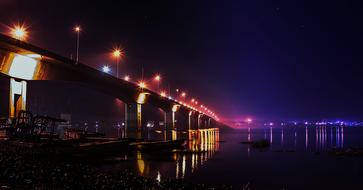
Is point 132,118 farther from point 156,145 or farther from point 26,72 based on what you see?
point 26,72

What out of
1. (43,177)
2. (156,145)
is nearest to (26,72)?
(156,145)

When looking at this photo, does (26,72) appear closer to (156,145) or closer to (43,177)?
(156,145)

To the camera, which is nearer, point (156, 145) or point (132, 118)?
point (156, 145)

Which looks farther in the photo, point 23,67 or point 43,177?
point 23,67

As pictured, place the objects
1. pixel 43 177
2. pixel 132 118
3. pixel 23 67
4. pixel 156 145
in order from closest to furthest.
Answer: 1. pixel 43 177
2. pixel 23 67
3. pixel 156 145
4. pixel 132 118

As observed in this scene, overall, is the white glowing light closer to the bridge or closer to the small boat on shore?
the bridge

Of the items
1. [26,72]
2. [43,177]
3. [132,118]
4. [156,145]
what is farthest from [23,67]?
[132,118]

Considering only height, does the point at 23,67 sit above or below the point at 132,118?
above

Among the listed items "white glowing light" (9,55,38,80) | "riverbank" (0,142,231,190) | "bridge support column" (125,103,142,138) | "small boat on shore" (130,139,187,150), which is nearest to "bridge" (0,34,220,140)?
"white glowing light" (9,55,38,80)

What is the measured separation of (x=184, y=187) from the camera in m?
18.1

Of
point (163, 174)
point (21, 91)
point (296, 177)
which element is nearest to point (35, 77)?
point (21, 91)

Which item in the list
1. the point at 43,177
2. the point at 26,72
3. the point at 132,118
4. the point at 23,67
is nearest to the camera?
the point at 43,177

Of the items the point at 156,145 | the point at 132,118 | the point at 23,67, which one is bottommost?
the point at 156,145

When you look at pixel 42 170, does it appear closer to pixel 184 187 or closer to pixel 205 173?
pixel 184 187
